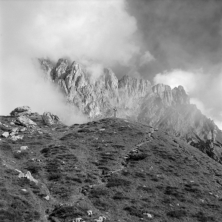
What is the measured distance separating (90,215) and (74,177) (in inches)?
601

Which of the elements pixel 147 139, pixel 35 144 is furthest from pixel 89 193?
pixel 147 139

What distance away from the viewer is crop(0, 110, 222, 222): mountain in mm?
33000

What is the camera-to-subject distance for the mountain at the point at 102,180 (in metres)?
33.0

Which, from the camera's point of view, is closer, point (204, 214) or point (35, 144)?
point (204, 214)

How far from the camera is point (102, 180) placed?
47.1 metres

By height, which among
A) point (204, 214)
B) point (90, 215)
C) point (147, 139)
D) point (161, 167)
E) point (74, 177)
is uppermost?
point (147, 139)

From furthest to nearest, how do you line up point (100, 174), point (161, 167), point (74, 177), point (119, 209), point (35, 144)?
point (35, 144) < point (161, 167) < point (100, 174) < point (74, 177) < point (119, 209)

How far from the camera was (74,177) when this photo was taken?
151ft

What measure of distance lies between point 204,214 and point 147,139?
145ft

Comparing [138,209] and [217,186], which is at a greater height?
[217,186]

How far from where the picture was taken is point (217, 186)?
51.9 meters

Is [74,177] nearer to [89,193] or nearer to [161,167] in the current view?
[89,193]

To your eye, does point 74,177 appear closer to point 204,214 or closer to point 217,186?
point 204,214

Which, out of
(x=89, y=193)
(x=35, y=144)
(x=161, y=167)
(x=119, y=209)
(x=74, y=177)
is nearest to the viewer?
(x=119, y=209)
